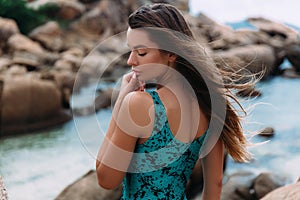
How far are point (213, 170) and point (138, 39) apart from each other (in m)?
0.42

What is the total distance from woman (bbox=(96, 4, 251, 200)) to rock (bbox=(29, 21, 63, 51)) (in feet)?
40.9

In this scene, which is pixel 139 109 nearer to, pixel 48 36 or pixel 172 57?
pixel 172 57

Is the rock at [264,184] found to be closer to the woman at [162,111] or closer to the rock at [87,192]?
the rock at [87,192]

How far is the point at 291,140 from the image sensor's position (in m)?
7.14

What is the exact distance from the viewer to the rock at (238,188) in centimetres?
380

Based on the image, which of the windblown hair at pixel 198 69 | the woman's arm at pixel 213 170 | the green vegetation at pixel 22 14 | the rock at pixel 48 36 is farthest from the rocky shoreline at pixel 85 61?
the green vegetation at pixel 22 14

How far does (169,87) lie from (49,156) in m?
5.69

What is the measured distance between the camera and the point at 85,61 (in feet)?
5.99

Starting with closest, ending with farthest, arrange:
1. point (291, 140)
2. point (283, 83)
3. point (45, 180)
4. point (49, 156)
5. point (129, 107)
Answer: point (129, 107) → point (45, 180) → point (49, 156) → point (291, 140) → point (283, 83)

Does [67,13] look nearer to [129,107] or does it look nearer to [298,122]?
[298,122]

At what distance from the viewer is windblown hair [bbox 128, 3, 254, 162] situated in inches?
44.1

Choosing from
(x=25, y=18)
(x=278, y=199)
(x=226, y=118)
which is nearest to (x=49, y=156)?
(x=278, y=199)

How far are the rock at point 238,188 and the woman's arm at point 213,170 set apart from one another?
249 centimetres

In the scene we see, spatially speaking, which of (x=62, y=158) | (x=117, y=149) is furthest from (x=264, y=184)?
(x=62, y=158)
